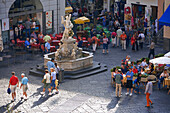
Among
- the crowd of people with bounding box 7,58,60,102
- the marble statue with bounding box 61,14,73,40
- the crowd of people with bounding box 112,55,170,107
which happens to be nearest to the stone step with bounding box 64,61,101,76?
the crowd of people with bounding box 7,58,60,102

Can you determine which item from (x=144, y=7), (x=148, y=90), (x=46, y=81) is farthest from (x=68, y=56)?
(x=144, y=7)

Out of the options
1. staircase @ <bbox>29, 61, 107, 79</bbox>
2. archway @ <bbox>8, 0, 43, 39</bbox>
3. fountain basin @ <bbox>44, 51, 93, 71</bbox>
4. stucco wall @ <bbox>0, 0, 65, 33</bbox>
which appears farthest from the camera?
archway @ <bbox>8, 0, 43, 39</bbox>

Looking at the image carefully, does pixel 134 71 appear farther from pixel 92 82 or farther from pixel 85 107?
pixel 85 107

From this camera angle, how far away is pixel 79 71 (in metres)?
→ 27.9

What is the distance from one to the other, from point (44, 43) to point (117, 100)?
44.4 ft

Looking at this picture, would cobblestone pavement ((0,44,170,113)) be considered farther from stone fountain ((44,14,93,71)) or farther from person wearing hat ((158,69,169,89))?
stone fountain ((44,14,93,71))

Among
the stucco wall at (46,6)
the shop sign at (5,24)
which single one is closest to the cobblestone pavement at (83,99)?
the shop sign at (5,24)

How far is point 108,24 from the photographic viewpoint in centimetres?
4762

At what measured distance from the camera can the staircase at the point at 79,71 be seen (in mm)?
27453

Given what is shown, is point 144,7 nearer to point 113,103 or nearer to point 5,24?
point 5,24

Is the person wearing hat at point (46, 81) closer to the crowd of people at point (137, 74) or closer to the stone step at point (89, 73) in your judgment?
the stone step at point (89, 73)

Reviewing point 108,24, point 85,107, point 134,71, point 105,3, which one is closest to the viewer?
point 85,107

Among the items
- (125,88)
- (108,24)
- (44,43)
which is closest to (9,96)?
(125,88)

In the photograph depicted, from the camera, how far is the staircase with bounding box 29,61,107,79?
27453 millimetres
